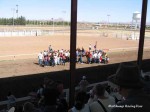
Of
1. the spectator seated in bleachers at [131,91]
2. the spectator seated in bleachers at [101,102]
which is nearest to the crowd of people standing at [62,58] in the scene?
the spectator seated in bleachers at [101,102]

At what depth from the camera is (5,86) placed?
9430mm

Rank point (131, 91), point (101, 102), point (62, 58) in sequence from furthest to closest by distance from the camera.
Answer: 1. point (62, 58)
2. point (101, 102)
3. point (131, 91)

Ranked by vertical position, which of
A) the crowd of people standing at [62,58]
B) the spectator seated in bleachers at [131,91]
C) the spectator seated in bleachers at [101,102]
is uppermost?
the spectator seated in bleachers at [131,91]

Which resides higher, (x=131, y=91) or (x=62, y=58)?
(x=131, y=91)

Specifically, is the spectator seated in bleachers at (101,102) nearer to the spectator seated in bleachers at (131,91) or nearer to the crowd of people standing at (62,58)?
the spectator seated in bleachers at (131,91)

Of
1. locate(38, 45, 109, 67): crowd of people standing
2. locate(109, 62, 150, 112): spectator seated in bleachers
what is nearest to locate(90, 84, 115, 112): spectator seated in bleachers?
locate(109, 62, 150, 112): spectator seated in bleachers

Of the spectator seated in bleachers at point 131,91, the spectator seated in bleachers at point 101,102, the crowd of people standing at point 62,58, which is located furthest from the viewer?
the crowd of people standing at point 62,58

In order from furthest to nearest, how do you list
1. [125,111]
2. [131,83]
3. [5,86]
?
[5,86]
[131,83]
[125,111]

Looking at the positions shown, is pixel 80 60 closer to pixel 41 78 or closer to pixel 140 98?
pixel 41 78

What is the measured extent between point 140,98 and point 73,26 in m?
4.28

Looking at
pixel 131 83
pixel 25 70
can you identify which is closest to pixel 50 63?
pixel 25 70

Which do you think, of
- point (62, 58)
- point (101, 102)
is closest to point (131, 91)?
point (101, 102)

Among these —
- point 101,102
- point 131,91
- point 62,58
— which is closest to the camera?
point 131,91

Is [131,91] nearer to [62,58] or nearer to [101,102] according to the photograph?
[101,102]
